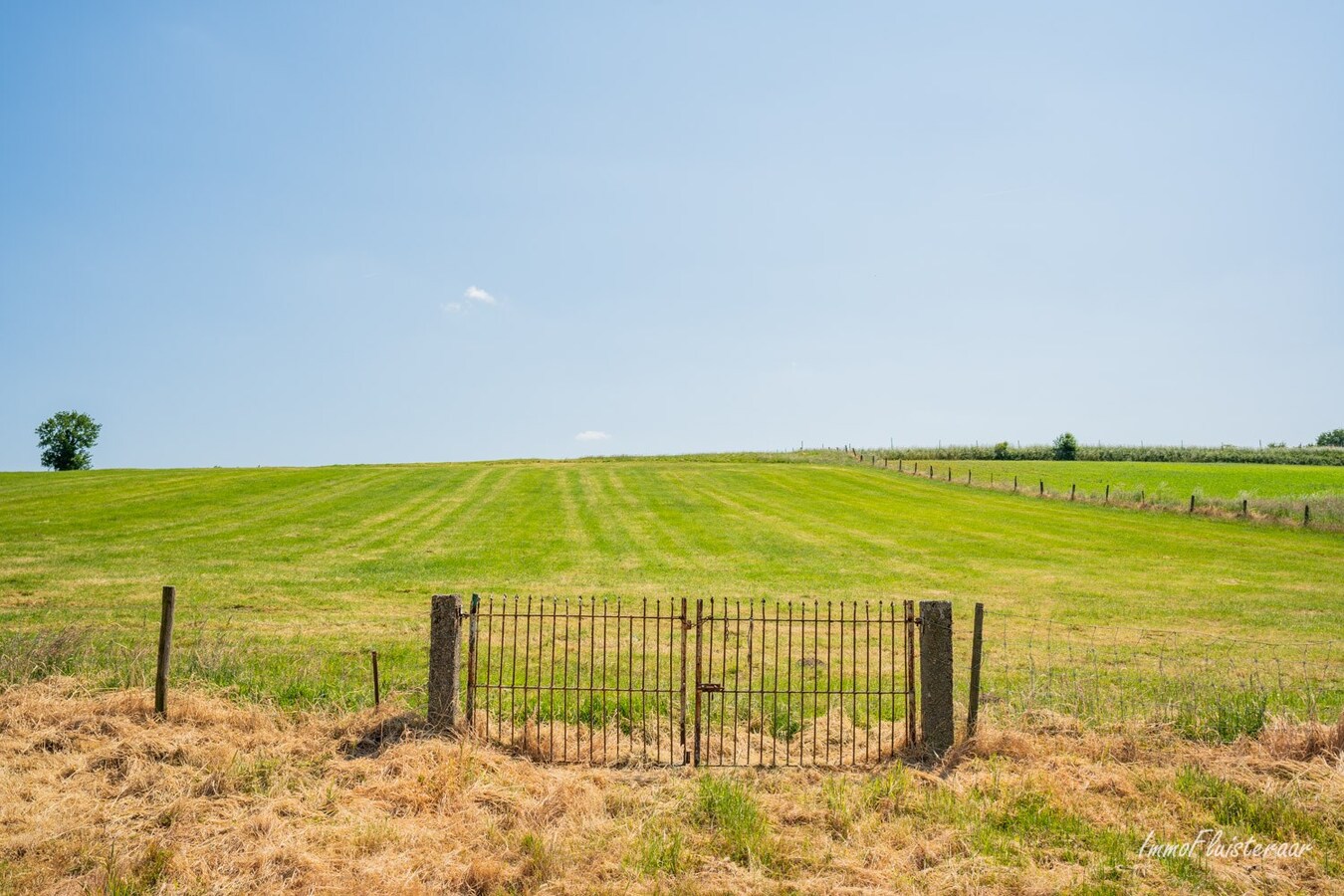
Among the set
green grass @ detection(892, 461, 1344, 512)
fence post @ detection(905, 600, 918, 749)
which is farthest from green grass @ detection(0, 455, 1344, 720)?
green grass @ detection(892, 461, 1344, 512)

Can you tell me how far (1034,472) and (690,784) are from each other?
209 feet

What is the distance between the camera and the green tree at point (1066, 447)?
92375 mm

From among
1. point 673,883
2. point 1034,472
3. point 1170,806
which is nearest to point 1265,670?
point 1170,806

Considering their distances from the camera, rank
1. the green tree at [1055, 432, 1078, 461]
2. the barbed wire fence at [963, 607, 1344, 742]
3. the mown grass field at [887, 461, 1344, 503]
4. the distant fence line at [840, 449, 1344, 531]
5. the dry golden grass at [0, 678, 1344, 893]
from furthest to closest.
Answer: the green tree at [1055, 432, 1078, 461]
the mown grass field at [887, 461, 1344, 503]
the distant fence line at [840, 449, 1344, 531]
the barbed wire fence at [963, 607, 1344, 742]
the dry golden grass at [0, 678, 1344, 893]

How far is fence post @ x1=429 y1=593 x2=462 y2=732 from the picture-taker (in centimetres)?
877

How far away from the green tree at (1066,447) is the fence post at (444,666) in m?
97.6

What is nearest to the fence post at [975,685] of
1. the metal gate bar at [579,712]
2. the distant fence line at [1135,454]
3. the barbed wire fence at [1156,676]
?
the barbed wire fence at [1156,676]

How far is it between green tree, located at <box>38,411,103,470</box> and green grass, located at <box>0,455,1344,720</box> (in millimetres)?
51137

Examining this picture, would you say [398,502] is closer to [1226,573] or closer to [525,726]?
[525,726]

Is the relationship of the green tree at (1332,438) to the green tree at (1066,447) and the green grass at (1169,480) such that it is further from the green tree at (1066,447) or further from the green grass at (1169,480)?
the green grass at (1169,480)

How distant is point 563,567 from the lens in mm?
23469

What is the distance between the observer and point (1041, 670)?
13031 millimetres

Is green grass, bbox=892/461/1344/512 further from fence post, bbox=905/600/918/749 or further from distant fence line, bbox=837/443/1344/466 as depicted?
fence post, bbox=905/600/918/749

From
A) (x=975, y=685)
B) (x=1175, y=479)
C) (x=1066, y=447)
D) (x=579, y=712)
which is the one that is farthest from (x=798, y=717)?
(x=1066, y=447)
